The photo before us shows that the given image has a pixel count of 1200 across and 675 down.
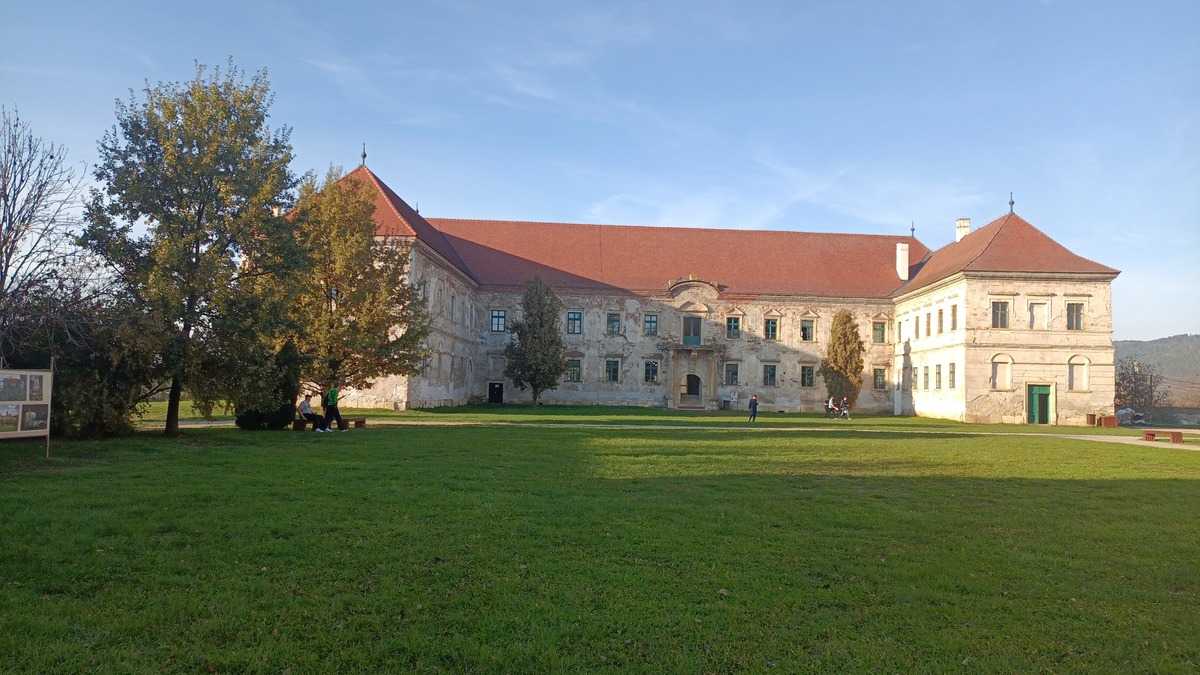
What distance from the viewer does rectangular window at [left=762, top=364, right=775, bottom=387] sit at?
52.8 meters

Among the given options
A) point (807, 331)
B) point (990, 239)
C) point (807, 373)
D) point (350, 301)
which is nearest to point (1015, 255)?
point (990, 239)

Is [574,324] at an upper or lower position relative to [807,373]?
upper

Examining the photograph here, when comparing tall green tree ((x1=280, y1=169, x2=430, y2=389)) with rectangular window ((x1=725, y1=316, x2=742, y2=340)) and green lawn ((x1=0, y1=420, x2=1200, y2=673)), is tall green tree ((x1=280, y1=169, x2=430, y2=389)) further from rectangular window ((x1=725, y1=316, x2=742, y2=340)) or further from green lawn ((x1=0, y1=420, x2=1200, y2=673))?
rectangular window ((x1=725, y1=316, x2=742, y2=340))

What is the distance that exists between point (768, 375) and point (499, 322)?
1813cm

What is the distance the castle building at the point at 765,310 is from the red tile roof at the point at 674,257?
123 mm

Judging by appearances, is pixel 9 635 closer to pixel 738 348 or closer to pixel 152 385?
pixel 152 385

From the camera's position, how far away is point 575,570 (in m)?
6.76

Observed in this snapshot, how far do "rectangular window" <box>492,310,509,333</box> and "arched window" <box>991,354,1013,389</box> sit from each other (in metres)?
28.8

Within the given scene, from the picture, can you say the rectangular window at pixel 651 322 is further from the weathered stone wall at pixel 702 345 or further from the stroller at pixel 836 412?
the stroller at pixel 836 412

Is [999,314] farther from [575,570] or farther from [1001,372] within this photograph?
[575,570]

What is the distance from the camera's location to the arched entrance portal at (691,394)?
52.4m

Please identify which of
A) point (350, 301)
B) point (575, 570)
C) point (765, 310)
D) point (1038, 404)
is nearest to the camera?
point (575, 570)

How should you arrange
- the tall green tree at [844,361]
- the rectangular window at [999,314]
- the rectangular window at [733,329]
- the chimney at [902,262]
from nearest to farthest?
the rectangular window at [999,314], the tall green tree at [844,361], the rectangular window at [733,329], the chimney at [902,262]

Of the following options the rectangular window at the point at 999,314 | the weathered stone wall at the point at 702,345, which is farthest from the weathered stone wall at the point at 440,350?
the rectangular window at the point at 999,314
